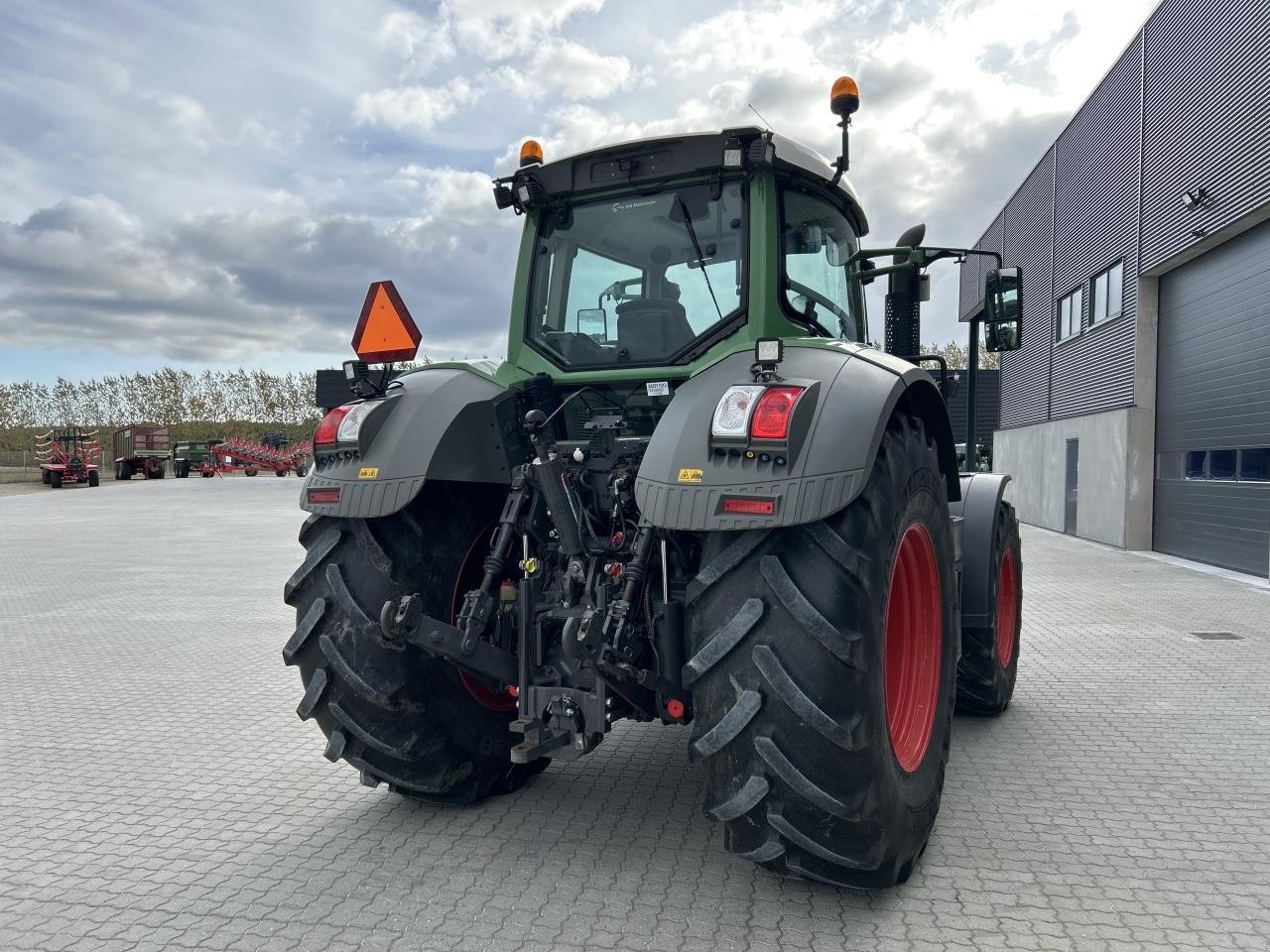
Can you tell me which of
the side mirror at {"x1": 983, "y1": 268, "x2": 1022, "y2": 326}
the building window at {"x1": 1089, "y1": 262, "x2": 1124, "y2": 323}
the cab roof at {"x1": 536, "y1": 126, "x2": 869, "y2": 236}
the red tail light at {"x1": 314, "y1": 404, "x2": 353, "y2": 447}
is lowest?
the red tail light at {"x1": 314, "y1": 404, "x2": 353, "y2": 447}

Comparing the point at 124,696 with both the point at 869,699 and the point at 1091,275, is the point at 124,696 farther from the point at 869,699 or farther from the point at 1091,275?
the point at 1091,275

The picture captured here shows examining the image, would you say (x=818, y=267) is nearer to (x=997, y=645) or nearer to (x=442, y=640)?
(x=442, y=640)

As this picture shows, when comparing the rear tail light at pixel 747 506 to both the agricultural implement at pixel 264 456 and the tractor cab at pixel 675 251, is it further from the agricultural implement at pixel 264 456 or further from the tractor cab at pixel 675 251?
the agricultural implement at pixel 264 456

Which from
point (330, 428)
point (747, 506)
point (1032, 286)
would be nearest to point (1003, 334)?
point (747, 506)

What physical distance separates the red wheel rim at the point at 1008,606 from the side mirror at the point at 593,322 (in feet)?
9.68

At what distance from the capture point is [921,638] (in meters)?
3.52

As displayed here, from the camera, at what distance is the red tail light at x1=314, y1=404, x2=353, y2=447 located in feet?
11.3

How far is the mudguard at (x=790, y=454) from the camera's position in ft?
8.43

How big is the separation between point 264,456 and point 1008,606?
4728cm

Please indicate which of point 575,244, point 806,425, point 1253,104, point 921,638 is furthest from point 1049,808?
point 1253,104

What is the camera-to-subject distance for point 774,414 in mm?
2654

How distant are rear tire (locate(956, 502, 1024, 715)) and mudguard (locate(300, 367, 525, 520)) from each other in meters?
2.70

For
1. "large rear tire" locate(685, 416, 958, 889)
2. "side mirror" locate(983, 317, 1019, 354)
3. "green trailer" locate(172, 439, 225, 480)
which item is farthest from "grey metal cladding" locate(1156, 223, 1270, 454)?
"green trailer" locate(172, 439, 225, 480)

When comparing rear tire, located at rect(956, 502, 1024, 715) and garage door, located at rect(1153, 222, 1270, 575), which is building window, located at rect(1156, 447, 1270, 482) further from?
rear tire, located at rect(956, 502, 1024, 715)
